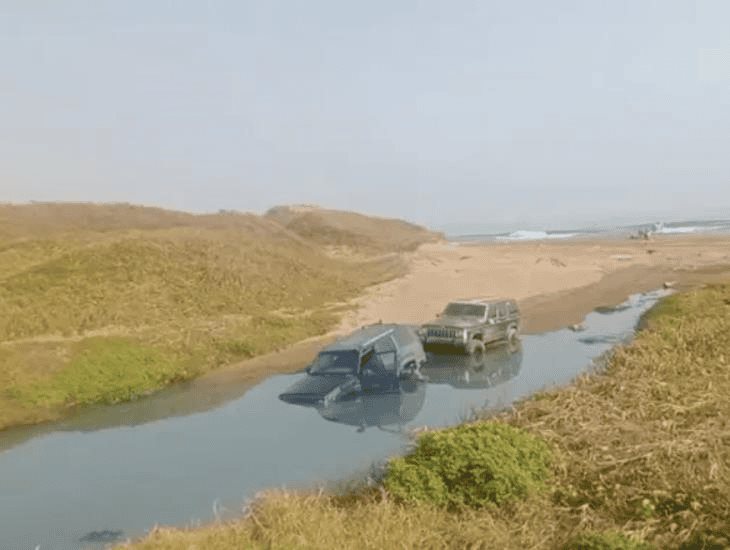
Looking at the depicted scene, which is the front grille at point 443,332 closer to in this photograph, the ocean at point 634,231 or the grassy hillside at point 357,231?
the grassy hillside at point 357,231

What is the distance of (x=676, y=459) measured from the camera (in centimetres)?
938

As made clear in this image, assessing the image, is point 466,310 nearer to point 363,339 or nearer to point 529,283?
point 363,339

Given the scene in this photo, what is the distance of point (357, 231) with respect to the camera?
279 feet

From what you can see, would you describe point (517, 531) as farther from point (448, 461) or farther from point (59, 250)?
point (59, 250)

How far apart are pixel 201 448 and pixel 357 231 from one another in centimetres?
6937

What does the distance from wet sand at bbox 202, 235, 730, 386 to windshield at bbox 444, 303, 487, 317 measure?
6.50m

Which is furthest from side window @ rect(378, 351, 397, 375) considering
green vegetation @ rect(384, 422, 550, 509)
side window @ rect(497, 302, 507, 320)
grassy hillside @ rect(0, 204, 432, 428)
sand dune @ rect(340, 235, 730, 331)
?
sand dune @ rect(340, 235, 730, 331)

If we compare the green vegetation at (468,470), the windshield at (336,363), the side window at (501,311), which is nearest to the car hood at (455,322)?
the side window at (501,311)

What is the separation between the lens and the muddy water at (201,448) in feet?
42.3

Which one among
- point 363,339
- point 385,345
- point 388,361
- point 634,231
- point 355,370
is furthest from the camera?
point 634,231

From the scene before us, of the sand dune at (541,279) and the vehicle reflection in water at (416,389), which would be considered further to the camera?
the sand dune at (541,279)

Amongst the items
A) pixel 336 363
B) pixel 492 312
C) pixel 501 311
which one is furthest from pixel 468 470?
pixel 501 311

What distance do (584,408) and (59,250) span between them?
1489 inches

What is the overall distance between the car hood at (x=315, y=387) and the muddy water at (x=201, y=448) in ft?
1.22
